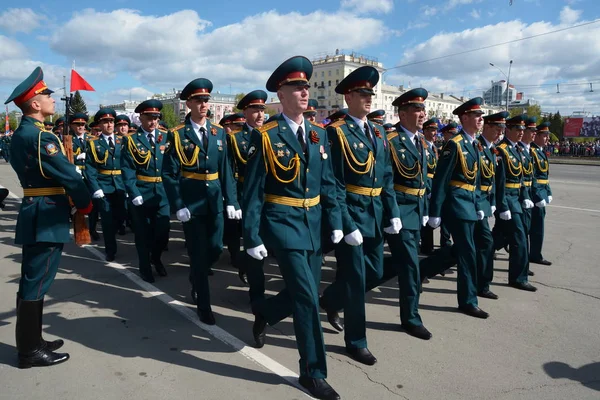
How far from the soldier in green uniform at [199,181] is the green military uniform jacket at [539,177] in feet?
13.9

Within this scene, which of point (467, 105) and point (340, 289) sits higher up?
point (467, 105)

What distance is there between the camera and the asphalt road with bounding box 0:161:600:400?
3.29 meters

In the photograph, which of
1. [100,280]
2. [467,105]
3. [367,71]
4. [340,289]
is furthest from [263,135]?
[100,280]

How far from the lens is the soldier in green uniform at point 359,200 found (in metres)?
3.67

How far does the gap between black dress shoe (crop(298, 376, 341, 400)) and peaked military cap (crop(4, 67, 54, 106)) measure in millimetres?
3084

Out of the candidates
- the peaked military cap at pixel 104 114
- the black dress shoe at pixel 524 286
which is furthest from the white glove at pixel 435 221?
the peaked military cap at pixel 104 114

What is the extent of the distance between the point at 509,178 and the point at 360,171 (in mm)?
2881

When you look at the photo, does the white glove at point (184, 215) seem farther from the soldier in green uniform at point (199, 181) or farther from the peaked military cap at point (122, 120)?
the peaked military cap at point (122, 120)

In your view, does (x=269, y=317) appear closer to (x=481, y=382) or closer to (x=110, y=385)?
(x=110, y=385)

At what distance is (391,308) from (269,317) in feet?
5.77

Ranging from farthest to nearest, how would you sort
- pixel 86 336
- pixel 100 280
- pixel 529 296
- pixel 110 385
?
pixel 100 280
pixel 529 296
pixel 86 336
pixel 110 385

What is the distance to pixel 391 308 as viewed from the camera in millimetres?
5020

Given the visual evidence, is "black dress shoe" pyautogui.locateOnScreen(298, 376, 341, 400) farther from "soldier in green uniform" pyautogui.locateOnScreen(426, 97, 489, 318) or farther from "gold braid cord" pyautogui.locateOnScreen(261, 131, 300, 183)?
"soldier in green uniform" pyautogui.locateOnScreen(426, 97, 489, 318)

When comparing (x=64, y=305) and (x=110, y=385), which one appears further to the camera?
(x=64, y=305)
